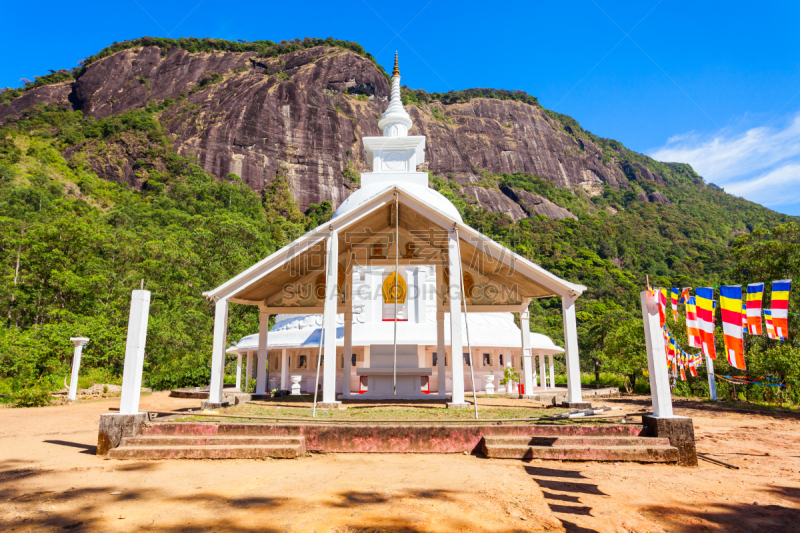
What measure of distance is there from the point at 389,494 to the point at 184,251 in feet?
126

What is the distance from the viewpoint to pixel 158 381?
1109 inches

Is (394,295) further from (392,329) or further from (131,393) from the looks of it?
(131,393)

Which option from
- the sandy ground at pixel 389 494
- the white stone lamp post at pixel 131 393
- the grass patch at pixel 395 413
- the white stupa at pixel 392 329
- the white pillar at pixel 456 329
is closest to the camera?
the sandy ground at pixel 389 494

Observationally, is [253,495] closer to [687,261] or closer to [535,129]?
[687,261]

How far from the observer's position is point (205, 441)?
25.4 ft

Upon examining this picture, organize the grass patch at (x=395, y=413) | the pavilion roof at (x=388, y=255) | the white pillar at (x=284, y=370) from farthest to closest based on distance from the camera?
the white pillar at (x=284, y=370) < the pavilion roof at (x=388, y=255) < the grass patch at (x=395, y=413)

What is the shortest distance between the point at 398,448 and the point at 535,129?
148m

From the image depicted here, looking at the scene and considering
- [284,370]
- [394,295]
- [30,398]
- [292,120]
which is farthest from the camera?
[292,120]

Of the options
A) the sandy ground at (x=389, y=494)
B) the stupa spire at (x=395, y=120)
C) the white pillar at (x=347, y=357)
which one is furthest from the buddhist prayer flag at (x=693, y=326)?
the stupa spire at (x=395, y=120)

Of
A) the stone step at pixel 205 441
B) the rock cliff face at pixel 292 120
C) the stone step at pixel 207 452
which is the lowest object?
the stone step at pixel 207 452

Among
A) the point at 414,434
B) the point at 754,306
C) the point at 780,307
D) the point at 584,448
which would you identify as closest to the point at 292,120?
the point at 754,306

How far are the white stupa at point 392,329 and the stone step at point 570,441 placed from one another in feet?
41.3

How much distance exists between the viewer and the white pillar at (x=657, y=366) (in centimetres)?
770

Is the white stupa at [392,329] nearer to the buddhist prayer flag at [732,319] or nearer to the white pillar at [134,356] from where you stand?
the buddhist prayer flag at [732,319]
